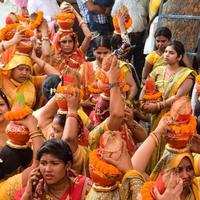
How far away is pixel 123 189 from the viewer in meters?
3.82

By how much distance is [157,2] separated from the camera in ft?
29.8

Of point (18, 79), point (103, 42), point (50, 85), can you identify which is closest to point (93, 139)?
point (50, 85)

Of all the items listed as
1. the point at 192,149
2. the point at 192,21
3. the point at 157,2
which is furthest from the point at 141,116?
the point at 157,2

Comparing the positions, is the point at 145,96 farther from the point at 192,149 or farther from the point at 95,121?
the point at 192,149

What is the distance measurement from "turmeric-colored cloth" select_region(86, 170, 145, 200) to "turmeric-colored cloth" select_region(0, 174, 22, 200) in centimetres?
66

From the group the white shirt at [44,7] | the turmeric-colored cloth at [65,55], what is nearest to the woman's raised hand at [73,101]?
the turmeric-colored cloth at [65,55]

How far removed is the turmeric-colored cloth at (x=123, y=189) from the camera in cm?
380

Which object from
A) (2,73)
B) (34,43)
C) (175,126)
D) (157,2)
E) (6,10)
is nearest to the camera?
(175,126)

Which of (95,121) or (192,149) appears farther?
(95,121)

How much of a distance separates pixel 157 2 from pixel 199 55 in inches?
64.0

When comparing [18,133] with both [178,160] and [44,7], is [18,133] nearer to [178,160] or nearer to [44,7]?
[178,160]

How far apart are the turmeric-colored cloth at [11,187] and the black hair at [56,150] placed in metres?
0.28

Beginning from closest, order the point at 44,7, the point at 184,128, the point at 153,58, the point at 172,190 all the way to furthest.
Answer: the point at 172,190, the point at 184,128, the point at 153,58, the point at 44,7

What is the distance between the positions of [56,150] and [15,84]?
7.89 ft
